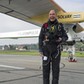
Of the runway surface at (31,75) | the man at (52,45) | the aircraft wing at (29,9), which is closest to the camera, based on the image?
the man at (52,45)

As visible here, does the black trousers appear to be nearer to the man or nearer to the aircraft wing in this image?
the man

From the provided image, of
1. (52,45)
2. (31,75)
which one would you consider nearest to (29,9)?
(31,75)

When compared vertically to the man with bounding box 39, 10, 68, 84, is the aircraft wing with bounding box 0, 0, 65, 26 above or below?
above

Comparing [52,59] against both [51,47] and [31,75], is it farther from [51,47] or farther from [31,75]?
[31,75]

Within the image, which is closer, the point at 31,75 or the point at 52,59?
the point at 52,59

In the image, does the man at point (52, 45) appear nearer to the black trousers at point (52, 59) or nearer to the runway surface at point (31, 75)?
the black trousers at point (52, 59)

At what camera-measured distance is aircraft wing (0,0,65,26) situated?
14.9 metres

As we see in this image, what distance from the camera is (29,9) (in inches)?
653

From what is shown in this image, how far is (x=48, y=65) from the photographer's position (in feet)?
22.2

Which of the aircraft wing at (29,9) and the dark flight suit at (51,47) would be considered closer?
the dark flight suit at (51,47)

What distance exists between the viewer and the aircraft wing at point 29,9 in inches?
586

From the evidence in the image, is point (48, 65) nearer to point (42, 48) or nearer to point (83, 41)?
point (42, 48)

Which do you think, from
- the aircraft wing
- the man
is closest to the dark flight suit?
the man

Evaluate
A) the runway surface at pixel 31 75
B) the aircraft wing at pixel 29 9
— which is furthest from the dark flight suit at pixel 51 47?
the aircraft wing at pixel 29 9
